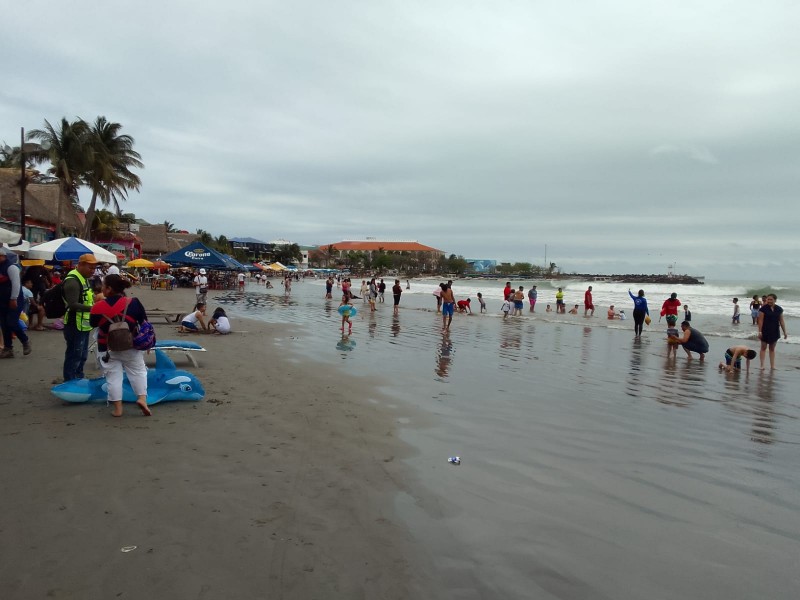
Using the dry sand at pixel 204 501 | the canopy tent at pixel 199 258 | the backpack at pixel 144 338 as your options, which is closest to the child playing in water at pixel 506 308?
the dry sand at pixel 204 501

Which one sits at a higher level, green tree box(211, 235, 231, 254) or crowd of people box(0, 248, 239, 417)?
green tree box(211, 235, 231, 254)

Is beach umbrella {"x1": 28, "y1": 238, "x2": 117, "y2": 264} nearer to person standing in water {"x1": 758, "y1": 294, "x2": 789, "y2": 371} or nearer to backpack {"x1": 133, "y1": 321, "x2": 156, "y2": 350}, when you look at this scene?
backpack {"x1": 133, "y1": 321, "x2": 156, "y2": 350}

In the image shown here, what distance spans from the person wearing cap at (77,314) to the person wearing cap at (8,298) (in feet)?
6.69

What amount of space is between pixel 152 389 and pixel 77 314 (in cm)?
119

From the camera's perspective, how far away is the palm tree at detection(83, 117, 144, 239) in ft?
97.7

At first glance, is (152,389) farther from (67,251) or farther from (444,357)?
(67,251)

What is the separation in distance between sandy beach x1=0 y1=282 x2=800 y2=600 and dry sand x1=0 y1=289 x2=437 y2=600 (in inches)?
0.6

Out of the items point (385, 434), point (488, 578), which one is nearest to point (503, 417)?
point (385, 434)

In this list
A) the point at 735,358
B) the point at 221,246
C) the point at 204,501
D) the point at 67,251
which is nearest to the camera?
the point at 204,501

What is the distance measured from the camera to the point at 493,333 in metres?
15.9

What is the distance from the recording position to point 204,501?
350 centimetres

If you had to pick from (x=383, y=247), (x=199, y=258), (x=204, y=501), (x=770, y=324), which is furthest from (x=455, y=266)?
(x=204, y=501)

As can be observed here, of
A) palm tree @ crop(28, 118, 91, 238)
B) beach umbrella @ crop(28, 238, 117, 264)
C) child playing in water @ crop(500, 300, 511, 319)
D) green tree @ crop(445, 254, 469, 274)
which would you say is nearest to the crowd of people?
beach umbrella @ crop(28, 238, 117, 264)

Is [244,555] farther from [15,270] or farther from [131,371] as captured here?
[15,270]
